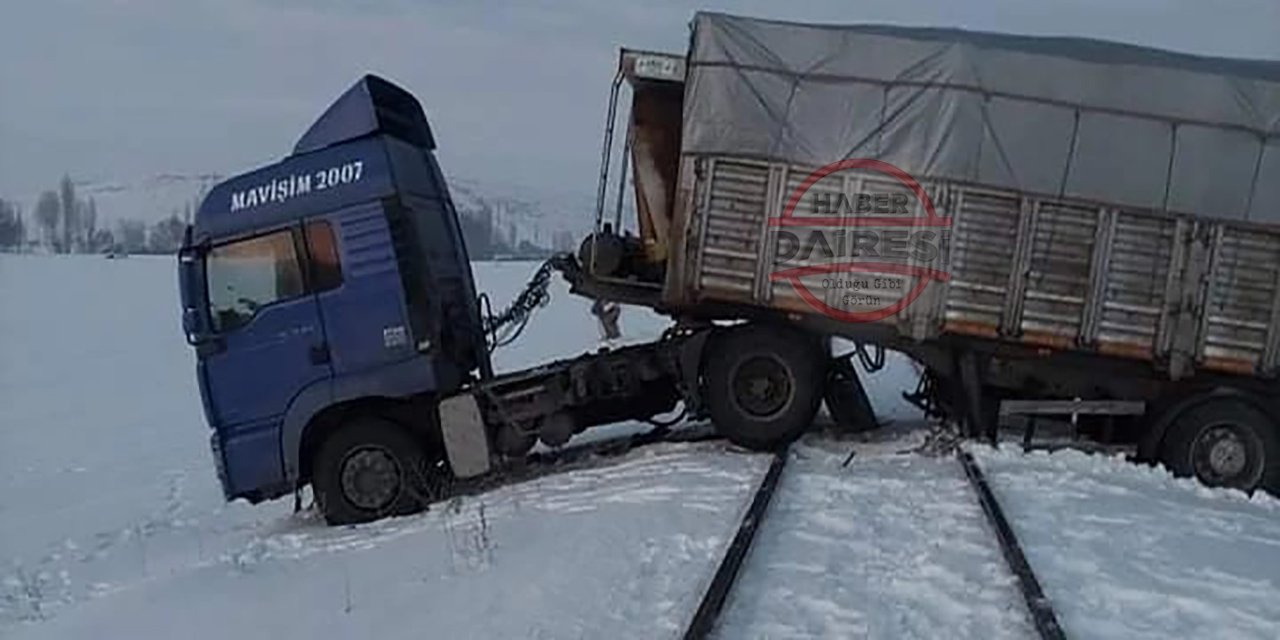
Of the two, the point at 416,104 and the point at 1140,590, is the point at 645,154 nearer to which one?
the point at 416,104

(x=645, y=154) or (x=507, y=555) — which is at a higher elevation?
(x=645, y=154)

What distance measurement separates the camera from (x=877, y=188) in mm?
11172

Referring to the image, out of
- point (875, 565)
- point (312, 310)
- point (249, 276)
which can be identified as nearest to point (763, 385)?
point (312, 310)

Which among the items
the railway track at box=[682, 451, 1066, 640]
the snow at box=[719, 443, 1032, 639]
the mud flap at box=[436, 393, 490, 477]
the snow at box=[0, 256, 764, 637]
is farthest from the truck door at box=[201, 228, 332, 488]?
the snow at box=[719, 443, 1032, 639]

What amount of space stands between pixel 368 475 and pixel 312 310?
4.75ft

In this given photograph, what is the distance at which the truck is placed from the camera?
10.9 m

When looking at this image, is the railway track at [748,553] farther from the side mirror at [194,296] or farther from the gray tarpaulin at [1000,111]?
the side mirror at [194,296]

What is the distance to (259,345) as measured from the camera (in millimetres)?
11211

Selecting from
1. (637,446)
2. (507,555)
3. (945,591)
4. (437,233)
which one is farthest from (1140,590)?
(437,233)

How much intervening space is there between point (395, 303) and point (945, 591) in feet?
18.4

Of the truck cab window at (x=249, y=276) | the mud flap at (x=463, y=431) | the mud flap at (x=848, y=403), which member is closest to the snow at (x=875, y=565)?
the mud flap at (x=848, y=403)

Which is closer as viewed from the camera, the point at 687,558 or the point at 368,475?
the point at 687,558

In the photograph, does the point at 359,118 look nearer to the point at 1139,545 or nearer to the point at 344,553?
the point at 344,553

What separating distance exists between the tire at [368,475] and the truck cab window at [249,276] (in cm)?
128
